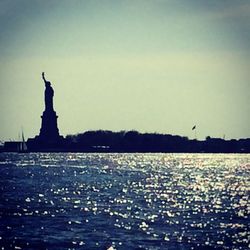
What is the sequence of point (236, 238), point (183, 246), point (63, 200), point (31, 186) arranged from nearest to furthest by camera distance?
point (183, 246), point (236, 238), point (63, 200), point (31, 186)

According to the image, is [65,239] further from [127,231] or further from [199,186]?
[199,186]

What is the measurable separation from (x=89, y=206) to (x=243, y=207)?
1480 cm

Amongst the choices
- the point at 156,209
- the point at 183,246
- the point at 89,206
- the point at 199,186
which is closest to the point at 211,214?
the point at 156,209

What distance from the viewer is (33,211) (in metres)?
61.8

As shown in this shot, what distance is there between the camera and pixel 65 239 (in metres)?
44.8

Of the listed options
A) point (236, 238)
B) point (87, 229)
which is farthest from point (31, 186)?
point (236, 238)

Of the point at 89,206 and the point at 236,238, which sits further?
the point at 89,206

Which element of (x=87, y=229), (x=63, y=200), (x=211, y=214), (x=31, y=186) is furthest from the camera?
(x=31, y=186)

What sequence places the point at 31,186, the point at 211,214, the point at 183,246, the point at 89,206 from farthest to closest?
the point at 31,186
the point at 89,206
the point at 211,214
the point at 183,246

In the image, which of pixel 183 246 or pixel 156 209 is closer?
pixel 183 246

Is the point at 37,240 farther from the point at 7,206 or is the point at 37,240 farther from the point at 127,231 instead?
the point at 7,206

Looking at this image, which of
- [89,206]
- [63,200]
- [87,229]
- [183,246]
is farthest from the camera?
[63,200]

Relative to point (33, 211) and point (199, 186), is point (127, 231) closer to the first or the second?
point (33, 211)

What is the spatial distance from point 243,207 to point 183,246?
1035 inches
